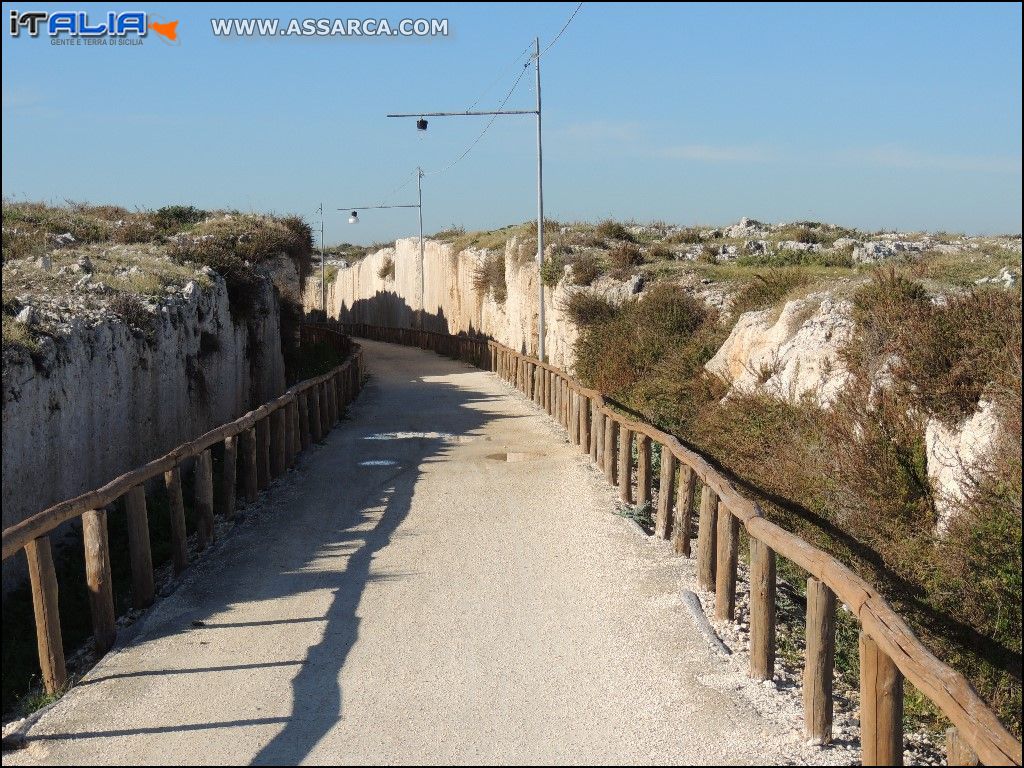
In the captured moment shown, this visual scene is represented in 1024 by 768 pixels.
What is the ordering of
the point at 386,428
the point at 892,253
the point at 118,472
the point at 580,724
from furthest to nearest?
the point at 892,253 < the point at 386,428 < the point at 118,472 < the point at 580,724

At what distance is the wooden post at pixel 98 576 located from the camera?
791cm

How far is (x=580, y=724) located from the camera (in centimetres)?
620

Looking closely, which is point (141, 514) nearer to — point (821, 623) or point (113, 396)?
point (113, 396)

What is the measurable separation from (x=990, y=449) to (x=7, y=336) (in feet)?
33.1

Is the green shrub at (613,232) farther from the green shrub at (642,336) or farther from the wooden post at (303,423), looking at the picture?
the wooden post at (303,423)

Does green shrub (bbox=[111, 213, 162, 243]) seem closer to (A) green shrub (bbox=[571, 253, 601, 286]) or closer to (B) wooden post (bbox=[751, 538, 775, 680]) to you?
(A) green shrub (bbox=[571, 253, 601, 286])

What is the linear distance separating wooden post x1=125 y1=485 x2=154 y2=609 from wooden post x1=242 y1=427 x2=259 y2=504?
3.97 metres

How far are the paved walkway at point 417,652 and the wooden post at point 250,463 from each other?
25 centimetres

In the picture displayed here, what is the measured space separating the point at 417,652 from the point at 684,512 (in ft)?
12.4

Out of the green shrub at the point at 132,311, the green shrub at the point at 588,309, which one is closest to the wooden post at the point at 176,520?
the green shrub at the point at 132,311

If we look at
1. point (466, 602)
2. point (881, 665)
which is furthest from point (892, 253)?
point (881, 665)

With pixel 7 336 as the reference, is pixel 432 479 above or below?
below

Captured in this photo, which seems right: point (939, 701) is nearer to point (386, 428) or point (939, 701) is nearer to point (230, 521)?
point (230, 521)

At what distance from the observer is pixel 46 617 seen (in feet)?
23.2
